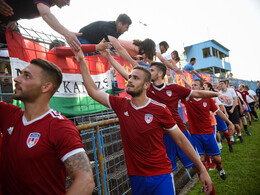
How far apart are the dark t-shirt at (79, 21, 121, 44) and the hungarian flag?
35 cm

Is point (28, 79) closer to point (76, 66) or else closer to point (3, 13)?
point (3, 13)

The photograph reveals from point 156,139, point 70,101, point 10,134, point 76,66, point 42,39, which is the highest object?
point 42,39

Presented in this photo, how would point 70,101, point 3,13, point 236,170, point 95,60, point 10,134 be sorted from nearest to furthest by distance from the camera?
point 10,134, point 3,13, point 70,101, point 95,60, point 236,170

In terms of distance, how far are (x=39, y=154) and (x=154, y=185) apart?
1.56m

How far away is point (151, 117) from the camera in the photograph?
2439 millimetres

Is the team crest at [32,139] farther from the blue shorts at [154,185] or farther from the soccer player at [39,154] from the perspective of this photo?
the blue shorts at [154,185]

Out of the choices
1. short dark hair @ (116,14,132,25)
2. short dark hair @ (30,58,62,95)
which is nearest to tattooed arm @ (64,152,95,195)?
short dark hair @ (30,58,62,95)

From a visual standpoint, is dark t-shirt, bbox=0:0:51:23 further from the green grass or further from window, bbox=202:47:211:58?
window, bbox=202:47:211:58

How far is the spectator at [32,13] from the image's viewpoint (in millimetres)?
1974

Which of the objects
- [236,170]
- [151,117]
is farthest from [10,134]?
[236,170]

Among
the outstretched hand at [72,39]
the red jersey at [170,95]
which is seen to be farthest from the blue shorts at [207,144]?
the outstretched hand at [72,39]

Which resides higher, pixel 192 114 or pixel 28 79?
pixel 28 79

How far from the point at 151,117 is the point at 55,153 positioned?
1386 mm

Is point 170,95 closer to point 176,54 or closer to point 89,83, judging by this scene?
point 89,83
